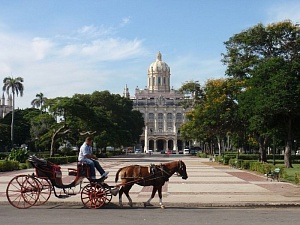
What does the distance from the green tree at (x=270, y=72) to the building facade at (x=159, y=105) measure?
114819 mm

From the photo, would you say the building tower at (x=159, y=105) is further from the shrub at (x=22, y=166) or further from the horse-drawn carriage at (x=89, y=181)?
the horse-drawn carriage at (x=89, y=181)

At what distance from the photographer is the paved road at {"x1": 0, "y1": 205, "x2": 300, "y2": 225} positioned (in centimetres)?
1040

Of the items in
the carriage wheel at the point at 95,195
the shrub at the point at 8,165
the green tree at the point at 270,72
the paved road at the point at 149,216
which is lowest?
the paved road at the point at 149,216

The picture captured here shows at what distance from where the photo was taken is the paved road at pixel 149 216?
1040cm

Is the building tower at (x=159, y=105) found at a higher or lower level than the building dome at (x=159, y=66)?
lower

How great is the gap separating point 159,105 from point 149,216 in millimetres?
149634

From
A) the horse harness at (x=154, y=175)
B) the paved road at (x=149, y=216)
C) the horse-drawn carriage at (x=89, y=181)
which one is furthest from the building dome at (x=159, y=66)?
the paved road at (x=149, y=216)

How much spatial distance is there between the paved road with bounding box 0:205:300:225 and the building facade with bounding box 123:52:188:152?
141130mm

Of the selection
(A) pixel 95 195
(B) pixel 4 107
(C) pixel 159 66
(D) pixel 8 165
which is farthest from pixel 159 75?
(A) pixel 95 195

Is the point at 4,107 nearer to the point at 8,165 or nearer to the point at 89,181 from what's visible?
the point at 8,165

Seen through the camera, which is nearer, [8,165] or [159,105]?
[8,165]

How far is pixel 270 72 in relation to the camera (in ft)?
108

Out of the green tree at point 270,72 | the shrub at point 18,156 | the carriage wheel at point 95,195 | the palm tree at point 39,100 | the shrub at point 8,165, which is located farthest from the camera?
the palm tree at point 39,100

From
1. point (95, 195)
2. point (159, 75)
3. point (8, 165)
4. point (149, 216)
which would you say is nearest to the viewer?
point (149, 216)
